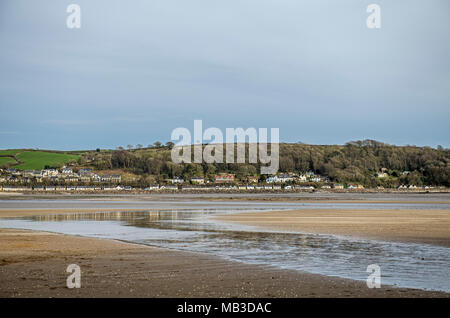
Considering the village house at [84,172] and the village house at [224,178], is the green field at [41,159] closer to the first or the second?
the village house at [84,172]

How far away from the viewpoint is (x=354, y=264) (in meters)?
13.1

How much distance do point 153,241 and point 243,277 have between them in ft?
25.6

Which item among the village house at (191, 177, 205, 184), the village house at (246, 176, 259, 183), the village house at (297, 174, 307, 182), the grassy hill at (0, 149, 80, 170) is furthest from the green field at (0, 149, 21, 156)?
the village house at (297, 174, 307, 182)

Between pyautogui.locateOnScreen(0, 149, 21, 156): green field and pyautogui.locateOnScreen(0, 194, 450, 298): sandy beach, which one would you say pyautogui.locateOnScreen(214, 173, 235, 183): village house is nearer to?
pyautogui.locateOnScreen(0, 149, 21, 156): green field

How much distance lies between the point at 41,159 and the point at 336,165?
113 meters

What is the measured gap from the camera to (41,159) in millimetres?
170625

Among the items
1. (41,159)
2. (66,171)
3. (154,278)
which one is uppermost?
(41,159)

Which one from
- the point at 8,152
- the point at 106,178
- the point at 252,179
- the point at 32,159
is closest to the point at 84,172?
the point at 106,178

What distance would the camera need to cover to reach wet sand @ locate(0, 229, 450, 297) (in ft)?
31.5

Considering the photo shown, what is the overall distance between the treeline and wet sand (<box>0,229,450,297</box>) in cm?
14480

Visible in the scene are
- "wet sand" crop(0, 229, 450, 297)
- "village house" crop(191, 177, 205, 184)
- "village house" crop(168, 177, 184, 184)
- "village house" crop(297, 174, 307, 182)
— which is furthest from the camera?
"village house" crop(297, 174, 307, 182)

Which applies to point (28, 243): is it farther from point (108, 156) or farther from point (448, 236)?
point (108, 156)

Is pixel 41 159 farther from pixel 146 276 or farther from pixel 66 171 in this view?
pixel 146 276
